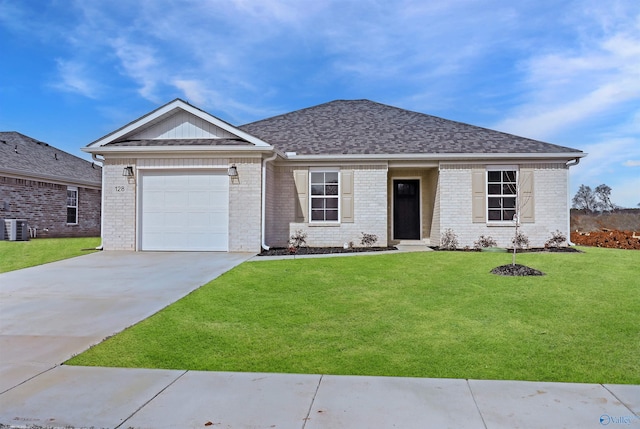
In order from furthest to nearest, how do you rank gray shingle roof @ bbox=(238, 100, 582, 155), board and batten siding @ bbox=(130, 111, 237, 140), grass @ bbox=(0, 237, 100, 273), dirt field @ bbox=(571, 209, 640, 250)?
dirt field @ bbox=(571, 209, 640, 250) < gray shingle roof @ bbox=(238, 100, 582, 155) < board and batten siding @ bbox=(130, 111, 237, 140) < grass @ bbox=(0, 237, 100, 273)

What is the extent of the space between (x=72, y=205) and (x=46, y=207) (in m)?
1.83

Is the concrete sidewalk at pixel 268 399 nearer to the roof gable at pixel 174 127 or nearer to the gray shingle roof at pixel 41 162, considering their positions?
the roof gable at pixel 174 127

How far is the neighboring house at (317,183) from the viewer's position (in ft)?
44.3

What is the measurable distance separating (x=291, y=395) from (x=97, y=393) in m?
1.73

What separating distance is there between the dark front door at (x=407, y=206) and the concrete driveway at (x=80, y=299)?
23.3 ft

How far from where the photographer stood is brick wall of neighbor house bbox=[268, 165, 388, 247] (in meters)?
15.0

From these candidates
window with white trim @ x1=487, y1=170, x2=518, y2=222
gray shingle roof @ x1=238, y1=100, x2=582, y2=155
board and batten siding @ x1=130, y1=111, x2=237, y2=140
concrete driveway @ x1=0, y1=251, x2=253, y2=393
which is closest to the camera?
concrete driveway @ x1=0, y1=251, x2=253, y2=393

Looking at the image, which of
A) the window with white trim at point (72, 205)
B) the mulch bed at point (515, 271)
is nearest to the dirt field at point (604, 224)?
the mulch bed at point (515, 271)

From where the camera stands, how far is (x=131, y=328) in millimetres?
5676

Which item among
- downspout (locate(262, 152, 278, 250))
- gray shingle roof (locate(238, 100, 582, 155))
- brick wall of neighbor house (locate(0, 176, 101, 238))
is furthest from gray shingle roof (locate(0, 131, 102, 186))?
downspout (locate(262, 152, 278, 250))

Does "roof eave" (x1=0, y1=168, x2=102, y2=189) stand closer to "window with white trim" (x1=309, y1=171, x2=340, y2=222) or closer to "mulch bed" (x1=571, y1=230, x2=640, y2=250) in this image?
"window with white trim" (x1=309, y1=171, x2=340, y2=222)

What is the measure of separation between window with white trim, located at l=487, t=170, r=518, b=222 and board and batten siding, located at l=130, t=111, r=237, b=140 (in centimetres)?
951

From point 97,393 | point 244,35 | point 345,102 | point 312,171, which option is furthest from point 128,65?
point 97,393

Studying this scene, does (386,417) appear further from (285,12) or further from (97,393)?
(285,12)
